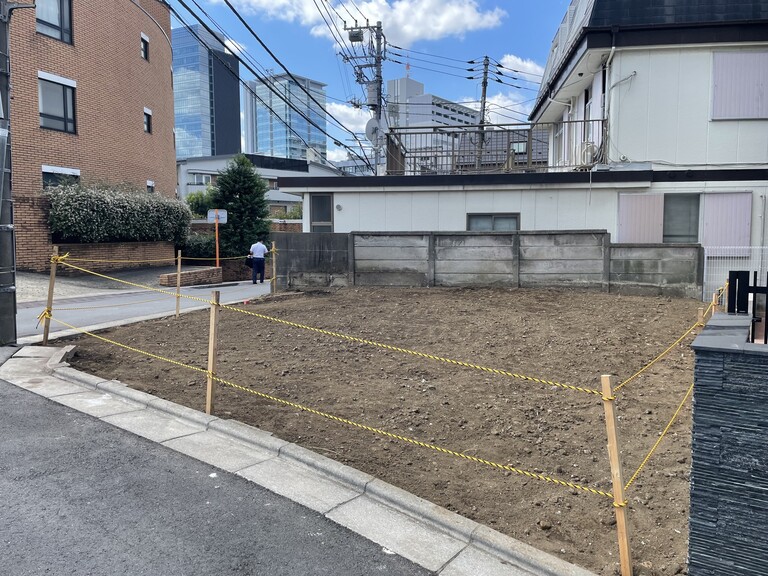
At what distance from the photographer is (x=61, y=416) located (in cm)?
529

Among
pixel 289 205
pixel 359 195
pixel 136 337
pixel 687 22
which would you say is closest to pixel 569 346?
pixel 136 337

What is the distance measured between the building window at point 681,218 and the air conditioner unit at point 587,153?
1917mm

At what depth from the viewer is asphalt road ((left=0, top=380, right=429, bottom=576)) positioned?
121 inches

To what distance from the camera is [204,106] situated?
241ft

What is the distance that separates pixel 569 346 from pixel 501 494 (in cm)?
356

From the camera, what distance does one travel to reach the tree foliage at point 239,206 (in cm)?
2472

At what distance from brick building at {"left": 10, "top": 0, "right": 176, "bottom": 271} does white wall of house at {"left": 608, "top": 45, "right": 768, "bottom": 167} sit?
50.6ft

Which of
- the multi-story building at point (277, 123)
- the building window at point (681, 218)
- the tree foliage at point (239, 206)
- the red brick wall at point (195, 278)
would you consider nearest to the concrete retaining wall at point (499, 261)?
the building window at point (681, 218)

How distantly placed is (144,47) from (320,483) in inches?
1115

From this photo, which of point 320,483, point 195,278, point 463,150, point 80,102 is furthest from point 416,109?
point 320,483

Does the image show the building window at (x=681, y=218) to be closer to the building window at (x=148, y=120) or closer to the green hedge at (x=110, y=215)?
the green hedge at (x=110, y=215)

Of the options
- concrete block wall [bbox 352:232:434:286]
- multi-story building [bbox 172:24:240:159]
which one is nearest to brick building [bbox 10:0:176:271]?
concrete block wall [bbox 352:232:434:286]

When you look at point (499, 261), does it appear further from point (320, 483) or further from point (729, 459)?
point (729, 459)

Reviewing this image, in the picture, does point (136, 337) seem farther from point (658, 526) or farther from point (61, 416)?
point (658, 526)
